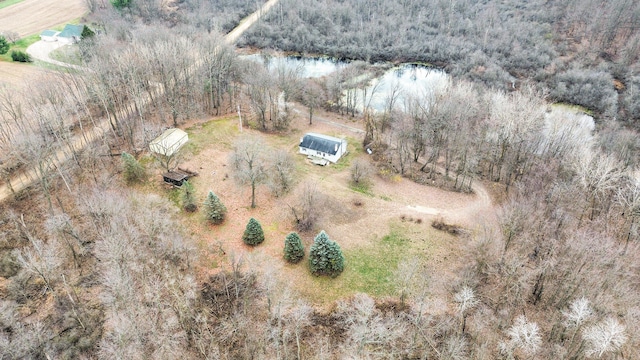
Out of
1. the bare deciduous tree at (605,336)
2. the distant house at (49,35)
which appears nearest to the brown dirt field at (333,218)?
the bare deciduous tree at (605,336)

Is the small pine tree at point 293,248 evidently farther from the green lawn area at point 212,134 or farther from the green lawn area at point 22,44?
the green lawn area at point 22,44

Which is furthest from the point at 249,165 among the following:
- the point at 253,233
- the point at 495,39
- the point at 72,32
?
the point at 495,39

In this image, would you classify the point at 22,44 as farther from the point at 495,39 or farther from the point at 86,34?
the point at 495,39

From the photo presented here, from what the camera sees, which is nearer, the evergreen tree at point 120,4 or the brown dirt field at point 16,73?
the brown dirt field at point 16,73

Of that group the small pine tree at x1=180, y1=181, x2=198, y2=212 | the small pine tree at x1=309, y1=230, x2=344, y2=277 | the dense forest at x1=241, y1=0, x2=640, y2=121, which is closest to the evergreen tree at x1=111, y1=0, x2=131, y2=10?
the dense forest at x1=241, y1=0, x2=640, y2=121

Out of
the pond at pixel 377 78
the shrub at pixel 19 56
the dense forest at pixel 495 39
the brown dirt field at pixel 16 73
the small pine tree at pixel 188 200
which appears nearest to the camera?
the small pine tree at pixel 188 200

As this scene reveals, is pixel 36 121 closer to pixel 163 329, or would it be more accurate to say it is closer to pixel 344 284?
pixel 163 329
